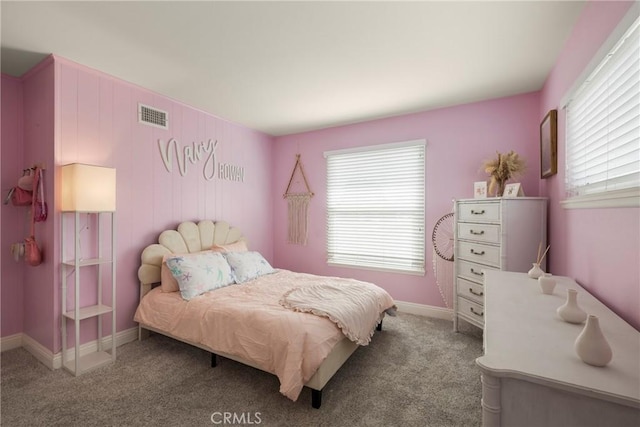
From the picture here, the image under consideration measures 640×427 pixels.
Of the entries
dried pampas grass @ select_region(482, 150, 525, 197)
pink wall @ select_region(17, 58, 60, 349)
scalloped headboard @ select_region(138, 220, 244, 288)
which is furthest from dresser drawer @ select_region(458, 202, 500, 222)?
pink wall @ select_region(17, 58, 60, 349)

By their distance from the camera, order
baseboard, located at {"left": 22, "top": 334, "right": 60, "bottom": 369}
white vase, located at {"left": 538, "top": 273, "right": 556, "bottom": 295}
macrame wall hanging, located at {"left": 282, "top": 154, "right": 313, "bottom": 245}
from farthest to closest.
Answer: macrame wall hanging, located at {"left": 282, "top": 154, "right": 313, "bottom": 245}, baseboard, located at {"left": 22, "top": 334, "right": 60, "bottom": 369}, white vase, located at {"left": 538, "top": 273, "right": 556, "bottom": 295}

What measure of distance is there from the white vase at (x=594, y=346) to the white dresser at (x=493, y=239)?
1802mm

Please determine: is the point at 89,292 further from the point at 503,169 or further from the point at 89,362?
the point at 503,169

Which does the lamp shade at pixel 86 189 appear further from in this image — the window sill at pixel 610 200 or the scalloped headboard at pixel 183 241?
the window sill at pixel 610 200

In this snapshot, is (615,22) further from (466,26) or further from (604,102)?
(466,26)

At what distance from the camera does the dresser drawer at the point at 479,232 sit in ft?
8.45

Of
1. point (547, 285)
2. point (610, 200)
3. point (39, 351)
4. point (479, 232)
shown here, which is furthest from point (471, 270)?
point (39, 351)

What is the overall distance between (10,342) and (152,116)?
2530mm

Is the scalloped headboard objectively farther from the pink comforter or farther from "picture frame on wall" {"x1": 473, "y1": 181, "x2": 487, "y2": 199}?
"picture frame on wall" {"x1": 473, "y1": 181, "x2": 487, "y2": 199}

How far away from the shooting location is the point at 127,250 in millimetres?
2842

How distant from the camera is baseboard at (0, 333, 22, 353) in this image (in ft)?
8.54

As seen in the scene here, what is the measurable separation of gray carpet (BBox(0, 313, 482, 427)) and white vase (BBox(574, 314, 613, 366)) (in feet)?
4.10

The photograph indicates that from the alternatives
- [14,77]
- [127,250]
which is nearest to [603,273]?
[127,250]

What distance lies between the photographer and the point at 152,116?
9.95ft
